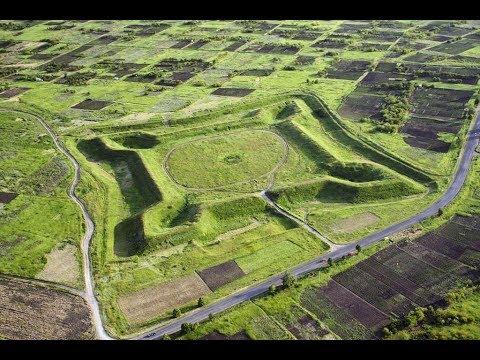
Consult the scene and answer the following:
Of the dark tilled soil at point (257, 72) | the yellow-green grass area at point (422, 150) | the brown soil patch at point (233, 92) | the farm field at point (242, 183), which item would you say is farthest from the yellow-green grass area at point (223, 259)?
the dark tilled soil at point (257, 72)

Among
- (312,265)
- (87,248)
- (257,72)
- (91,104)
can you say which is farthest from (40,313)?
(257,72)

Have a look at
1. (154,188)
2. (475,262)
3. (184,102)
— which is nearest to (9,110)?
(184,102)

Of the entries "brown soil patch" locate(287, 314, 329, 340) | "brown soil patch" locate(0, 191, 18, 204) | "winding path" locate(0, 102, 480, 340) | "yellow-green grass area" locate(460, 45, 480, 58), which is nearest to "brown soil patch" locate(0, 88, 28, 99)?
"winding path" locate(0, 102, 480, 340)

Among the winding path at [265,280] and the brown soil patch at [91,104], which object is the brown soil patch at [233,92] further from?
the winding path at [265,280]

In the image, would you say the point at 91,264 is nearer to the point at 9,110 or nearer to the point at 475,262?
the point at 475,262

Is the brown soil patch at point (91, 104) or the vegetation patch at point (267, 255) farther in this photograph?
the brown soil patch at point (91, 104)

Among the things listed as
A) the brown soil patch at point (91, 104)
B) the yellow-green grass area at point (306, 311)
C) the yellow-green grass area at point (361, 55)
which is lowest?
the yellow-green grass area at point (306, 311)
